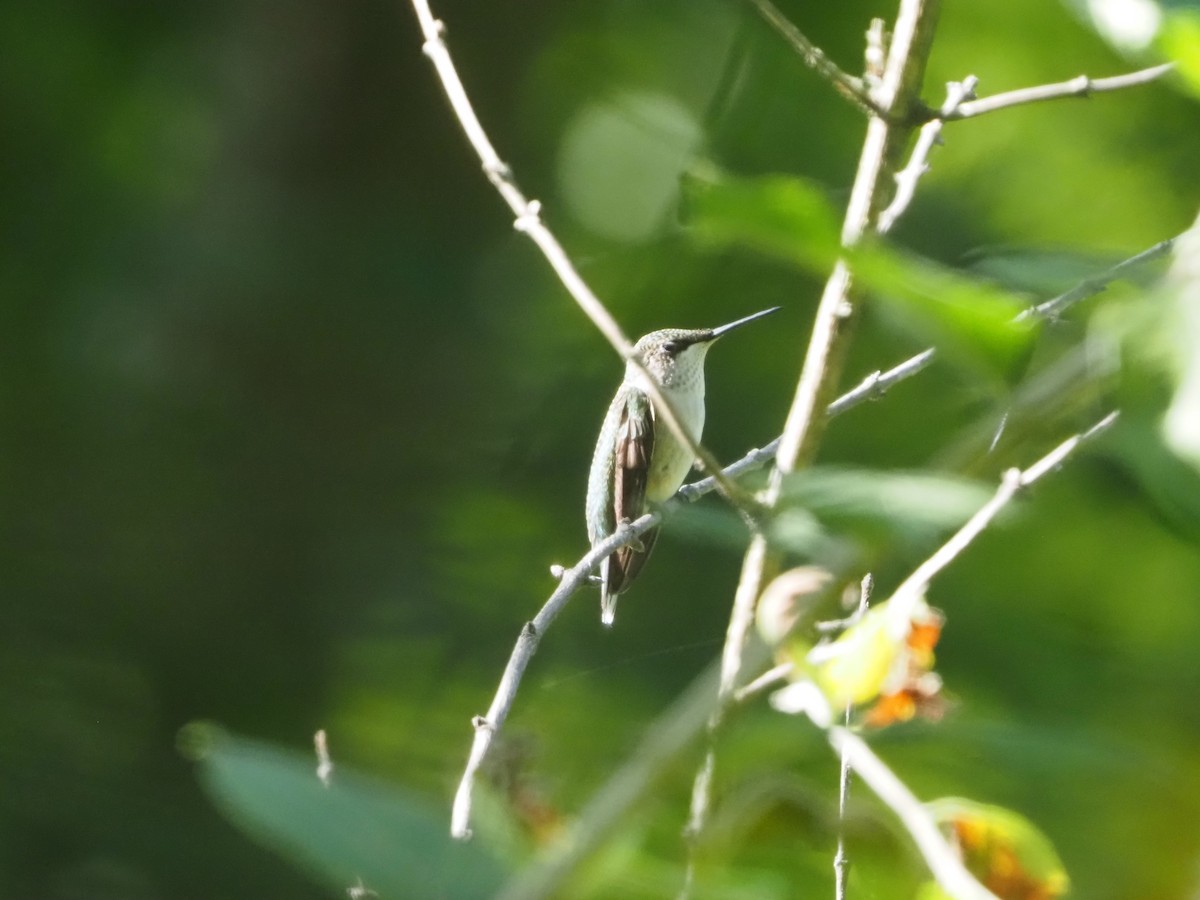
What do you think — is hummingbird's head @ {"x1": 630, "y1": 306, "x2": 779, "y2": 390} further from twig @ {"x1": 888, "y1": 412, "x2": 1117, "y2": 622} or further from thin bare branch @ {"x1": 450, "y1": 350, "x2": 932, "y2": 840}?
twig @ {"x1": 888, "y1": 412, "x2": 1117, "y2": 622}

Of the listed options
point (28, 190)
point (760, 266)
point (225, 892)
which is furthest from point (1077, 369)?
point (28, 190)

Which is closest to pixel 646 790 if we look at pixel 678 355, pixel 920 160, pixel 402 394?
pixel 920 160

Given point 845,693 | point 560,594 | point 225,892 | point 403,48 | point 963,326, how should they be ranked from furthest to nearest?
1. point 403,48
2. point 225,892
3. point 560,594
4. point 845,693
5. point 963,326

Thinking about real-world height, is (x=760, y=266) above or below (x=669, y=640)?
above

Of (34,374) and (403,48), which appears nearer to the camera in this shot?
(34,374)

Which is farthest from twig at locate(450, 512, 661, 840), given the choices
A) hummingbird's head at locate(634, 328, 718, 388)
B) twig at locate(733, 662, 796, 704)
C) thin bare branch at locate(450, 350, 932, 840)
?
hummingbird's head at locate(634, 328, 718, 388)

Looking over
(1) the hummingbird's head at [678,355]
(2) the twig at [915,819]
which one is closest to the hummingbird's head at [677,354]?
(1) the hummingbird's head at [678,355]

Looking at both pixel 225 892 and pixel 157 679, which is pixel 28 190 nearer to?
pixel 157 679
